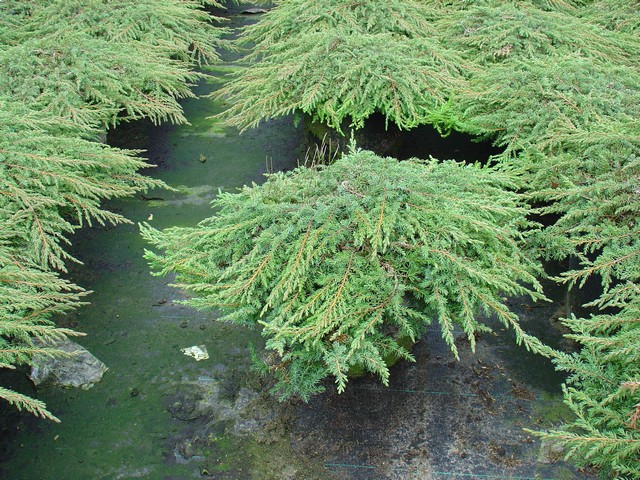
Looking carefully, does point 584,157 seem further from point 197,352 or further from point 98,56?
point 98,56

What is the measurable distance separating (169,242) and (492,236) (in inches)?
48.4

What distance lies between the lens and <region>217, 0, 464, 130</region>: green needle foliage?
330 centimetres

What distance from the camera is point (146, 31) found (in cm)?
412

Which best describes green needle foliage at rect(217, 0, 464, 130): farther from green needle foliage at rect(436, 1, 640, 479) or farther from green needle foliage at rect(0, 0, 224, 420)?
green needle foliage at rect(0, 0, 224, 420)

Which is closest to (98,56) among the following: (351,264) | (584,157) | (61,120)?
(61,120)

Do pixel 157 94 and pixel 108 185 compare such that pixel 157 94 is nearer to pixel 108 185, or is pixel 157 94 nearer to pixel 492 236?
pixel 108 185

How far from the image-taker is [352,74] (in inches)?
132

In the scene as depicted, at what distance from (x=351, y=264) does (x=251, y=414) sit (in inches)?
31.4

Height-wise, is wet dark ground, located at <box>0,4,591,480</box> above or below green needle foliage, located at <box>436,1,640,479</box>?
below

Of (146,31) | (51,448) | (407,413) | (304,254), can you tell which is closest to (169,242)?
(304,254)

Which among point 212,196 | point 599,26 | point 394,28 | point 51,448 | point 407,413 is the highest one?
point 599,26

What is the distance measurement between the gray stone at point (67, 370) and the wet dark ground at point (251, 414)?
0.15 ft

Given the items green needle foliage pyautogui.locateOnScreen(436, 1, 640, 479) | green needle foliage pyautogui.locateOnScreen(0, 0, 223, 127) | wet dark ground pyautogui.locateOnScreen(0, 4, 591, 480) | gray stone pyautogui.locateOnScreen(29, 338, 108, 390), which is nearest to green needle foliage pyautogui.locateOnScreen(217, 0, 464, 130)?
green needle foliage pyautogui.locateOnScreen(436, 1, 640, 479)

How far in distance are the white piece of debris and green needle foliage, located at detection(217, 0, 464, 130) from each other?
1390mm
